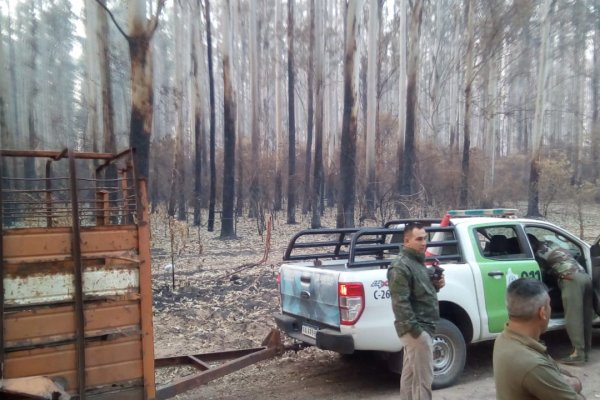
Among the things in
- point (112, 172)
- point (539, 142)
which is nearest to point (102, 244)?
point (112, 172)

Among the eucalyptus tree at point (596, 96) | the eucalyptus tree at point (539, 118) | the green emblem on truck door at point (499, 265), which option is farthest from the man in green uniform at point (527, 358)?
the eucalyptus tree at point (596, 96)

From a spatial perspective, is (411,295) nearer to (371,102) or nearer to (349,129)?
(349,129)

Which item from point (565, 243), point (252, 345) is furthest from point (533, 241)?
point (252, 345)

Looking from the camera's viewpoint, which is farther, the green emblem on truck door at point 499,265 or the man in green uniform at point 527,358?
the green emblem on truck door at point 499,265

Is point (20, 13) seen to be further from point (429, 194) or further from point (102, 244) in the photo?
point (102, 244)

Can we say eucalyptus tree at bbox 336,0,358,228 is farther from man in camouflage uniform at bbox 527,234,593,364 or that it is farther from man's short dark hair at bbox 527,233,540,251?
man in camouflage uniform at bbox 527,234,593,364

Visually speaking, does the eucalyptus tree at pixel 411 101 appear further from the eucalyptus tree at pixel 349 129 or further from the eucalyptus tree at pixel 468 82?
the eucalyptus tree at pixel 349 129

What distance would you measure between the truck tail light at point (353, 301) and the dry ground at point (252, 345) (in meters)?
0.96

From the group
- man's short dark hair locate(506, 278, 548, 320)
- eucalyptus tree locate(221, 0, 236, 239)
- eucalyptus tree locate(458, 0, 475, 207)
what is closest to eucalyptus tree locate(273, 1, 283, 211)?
eucalyptus tree locate(221, 0, 236, 239)

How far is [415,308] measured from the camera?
4492 millimetres

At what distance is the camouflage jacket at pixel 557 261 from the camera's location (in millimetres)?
6230

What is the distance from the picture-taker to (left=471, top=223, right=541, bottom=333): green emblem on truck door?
19.5 feet

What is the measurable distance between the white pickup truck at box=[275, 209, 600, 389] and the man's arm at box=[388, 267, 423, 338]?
80 centimetres

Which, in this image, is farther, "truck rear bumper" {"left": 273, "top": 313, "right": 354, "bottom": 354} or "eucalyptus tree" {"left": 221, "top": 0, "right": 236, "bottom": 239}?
"eucalyptus tree" {"left": 221, "top": 0, "right": 236, "bottom": 239}
